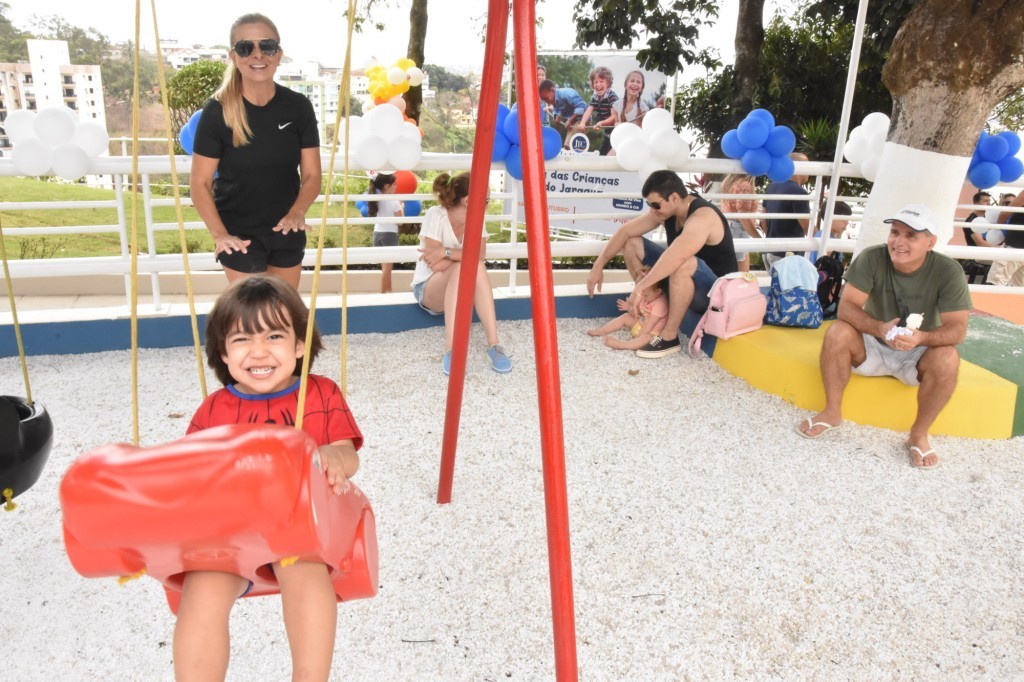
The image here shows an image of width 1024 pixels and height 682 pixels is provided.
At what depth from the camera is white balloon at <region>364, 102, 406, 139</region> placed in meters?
4.03

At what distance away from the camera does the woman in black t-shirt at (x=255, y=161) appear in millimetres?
2721

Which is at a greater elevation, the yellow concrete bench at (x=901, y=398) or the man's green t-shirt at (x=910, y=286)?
the man's green t-shirt at (x=910, y=286)

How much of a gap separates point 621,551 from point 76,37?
12.8m

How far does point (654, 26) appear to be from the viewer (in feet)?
23.7

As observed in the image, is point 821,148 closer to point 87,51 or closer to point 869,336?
point 869,336

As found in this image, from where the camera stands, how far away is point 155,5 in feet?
5.15

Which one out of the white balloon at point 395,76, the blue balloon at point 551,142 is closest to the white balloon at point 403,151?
the blue balloon at point 551,142

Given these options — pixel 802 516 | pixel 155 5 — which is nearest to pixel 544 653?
pixel 802 516

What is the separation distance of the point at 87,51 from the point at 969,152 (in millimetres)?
11785

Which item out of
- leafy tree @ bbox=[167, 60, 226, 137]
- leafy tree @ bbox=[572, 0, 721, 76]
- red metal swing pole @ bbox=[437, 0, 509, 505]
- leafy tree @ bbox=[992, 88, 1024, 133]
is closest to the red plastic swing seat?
red metal swing pole @ bbox=[437, 0, 509, 505]

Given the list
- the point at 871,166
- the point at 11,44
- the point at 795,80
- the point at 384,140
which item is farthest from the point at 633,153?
the point at 11,44

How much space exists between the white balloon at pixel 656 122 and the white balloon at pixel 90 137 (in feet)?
9.82

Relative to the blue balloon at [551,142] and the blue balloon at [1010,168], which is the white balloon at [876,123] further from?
the blue balloon at [551,142]

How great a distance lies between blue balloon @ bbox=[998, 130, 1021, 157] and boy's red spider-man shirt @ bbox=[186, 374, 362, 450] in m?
4.86
